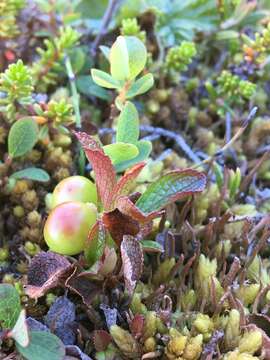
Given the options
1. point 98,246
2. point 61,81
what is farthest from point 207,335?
point 61,81

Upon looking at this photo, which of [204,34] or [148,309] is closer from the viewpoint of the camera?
[148,309]

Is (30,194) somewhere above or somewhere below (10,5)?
below

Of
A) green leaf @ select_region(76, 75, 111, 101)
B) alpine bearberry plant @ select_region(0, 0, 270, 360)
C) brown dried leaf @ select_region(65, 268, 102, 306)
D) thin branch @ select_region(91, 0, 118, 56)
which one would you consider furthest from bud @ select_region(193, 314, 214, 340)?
thin branch @ select_region(91, 0, 118, 56)

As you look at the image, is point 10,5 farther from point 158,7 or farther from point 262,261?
point 262,261

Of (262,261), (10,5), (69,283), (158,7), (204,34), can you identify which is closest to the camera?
(69,283)

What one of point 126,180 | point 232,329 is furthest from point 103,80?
point 232,329

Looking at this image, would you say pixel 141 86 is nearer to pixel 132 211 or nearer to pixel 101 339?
pixel 132 211

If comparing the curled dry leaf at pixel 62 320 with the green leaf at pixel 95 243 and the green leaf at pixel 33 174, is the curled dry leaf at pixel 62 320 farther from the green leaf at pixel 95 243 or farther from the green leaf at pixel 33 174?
the green leaf at pixel 33 174

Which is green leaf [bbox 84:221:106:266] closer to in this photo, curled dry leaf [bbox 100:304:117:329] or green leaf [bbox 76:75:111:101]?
curled dry leaf [bbox 100:304:117:329]
